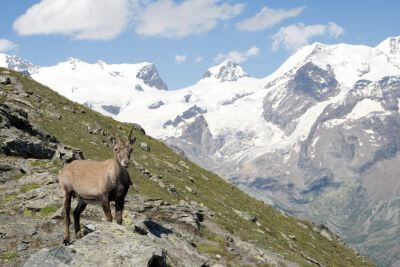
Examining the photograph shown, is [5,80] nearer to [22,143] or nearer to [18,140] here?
[22,143]

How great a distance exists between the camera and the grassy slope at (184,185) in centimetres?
5156

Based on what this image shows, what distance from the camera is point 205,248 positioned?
1283 inches

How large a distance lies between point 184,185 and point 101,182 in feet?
130

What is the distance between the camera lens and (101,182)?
2252 centimetres

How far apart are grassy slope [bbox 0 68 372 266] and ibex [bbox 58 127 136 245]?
23.2 m

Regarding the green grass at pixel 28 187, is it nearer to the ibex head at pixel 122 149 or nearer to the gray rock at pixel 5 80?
the ibex head at pixel 122 149

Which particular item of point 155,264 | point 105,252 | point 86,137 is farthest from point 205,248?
point 86,137

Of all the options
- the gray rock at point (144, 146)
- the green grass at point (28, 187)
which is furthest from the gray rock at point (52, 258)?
the gray rock at point (144, 146)

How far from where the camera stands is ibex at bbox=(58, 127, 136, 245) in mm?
22250

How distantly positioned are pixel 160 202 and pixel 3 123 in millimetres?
14209

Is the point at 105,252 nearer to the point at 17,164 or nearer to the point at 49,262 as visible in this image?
the point at 49,262

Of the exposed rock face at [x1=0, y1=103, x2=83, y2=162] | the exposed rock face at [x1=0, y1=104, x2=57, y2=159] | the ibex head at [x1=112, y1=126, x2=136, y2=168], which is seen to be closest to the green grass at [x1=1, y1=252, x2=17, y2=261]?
the ibex head at [x1=112, y1=126, x2=136, y2=168]

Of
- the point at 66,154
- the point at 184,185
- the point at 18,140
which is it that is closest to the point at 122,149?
the point at 18,140

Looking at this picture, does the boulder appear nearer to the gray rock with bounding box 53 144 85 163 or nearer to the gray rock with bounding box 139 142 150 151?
the gray rock with bounding box 53 144 85 163
